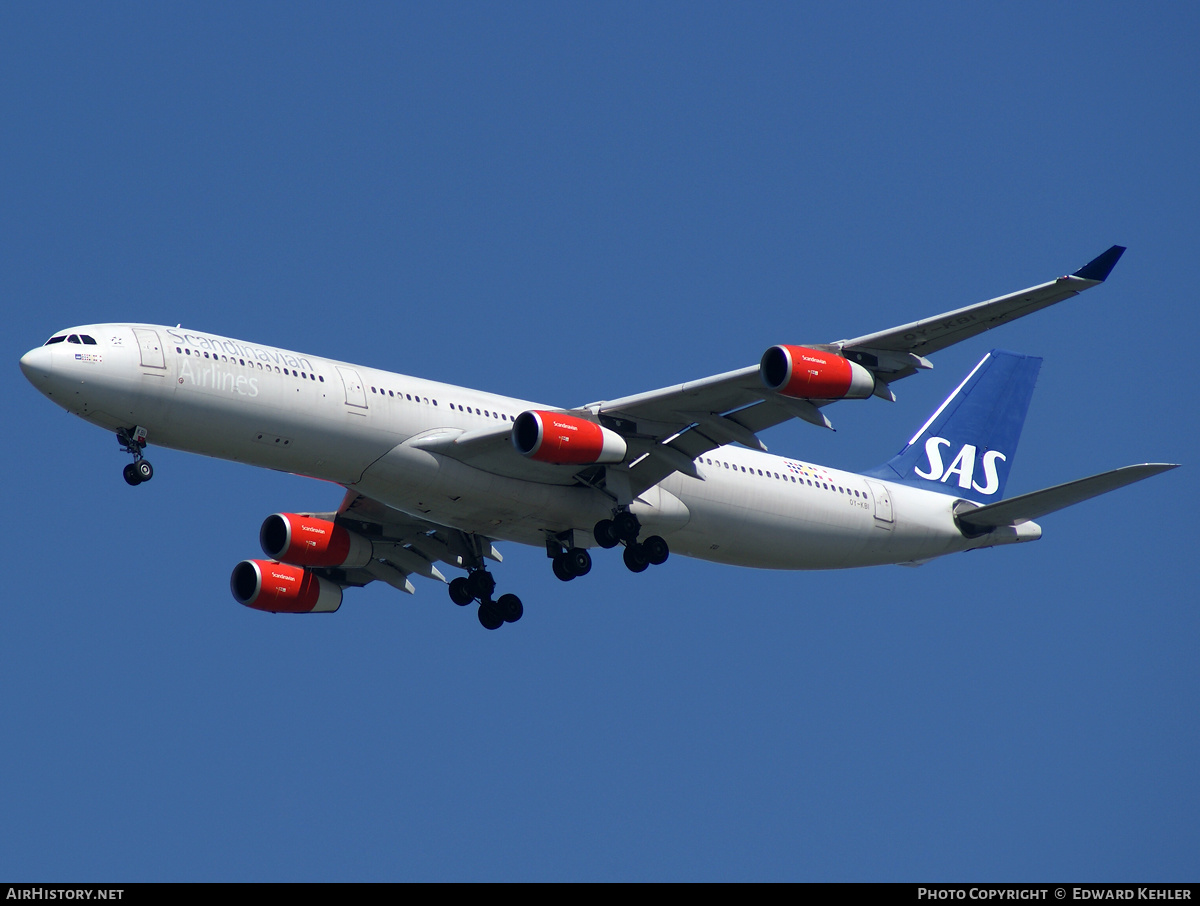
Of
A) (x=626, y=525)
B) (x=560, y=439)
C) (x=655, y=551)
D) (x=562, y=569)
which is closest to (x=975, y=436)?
(x=655, y=551)

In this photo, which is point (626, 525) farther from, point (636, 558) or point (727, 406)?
point (727, 406)

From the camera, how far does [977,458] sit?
157 feet

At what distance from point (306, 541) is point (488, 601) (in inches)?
201

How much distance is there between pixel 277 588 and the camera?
138 ft

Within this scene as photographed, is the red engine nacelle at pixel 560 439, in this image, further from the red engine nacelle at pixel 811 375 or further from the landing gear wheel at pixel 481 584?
the landing gear wheel at pixel 481 584

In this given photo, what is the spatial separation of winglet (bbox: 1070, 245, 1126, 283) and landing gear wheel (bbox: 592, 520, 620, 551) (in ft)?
41.9

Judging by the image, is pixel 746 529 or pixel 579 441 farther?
pixel 746 529

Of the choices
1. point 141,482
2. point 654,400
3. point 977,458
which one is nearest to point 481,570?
point 654,400

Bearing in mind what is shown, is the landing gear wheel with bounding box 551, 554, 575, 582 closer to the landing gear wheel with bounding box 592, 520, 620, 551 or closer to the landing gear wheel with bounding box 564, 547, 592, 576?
the landing gear wheel with bounding box 564, 547, 592, 576

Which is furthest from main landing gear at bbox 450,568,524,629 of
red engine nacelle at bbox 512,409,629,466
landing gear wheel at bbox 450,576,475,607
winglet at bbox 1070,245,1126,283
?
winglet at bbox 1070,245,1126,283

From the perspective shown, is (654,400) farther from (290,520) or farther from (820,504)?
(290,520)

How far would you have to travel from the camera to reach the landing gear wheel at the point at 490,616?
41188 millimetres
